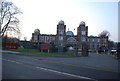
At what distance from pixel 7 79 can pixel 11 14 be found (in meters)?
41.8

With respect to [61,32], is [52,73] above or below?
below

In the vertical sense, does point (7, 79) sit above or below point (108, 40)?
below

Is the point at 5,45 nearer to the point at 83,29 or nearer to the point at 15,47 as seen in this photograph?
the point at 15,47

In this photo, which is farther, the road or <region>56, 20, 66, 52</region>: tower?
<region>56, 20, 66, 52</region>: tower

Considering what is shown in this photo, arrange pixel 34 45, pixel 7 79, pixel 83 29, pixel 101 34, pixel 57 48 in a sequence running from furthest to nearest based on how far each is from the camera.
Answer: pixel 101 34 → pixel 83 29 → pixel 34 45 → pixel 57 48 → pixel 7 79

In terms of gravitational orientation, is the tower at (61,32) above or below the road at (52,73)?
above

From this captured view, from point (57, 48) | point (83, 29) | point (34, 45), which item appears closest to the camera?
point (57, 48)

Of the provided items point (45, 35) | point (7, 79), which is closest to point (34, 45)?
point (7, 79)

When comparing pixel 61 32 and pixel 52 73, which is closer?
pixel 52 73

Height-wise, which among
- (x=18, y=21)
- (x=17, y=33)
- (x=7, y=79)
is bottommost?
(x=7, y=79)

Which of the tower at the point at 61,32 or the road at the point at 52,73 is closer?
the road at the point at 52,73

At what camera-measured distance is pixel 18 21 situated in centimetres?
4609

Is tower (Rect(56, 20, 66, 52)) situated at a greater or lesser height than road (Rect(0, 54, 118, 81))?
greater

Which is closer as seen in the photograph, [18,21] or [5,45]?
[5,45]
